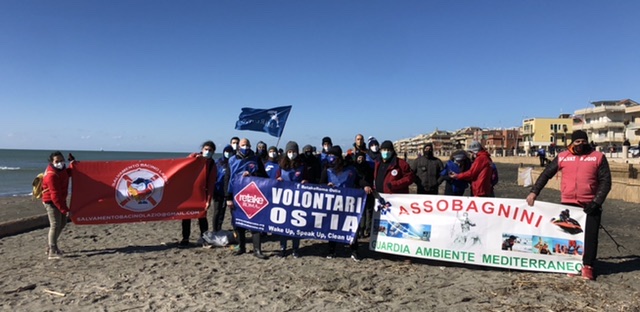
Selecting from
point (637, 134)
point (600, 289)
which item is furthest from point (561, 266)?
point (637, 134)

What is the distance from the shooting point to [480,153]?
6.05 meters

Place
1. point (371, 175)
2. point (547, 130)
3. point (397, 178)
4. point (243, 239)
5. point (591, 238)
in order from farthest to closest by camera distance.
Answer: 1. point (547, 130)
2. point (371, 175)
3. point (243, 239)
4. point (397, 178)
5. point (591, 238)

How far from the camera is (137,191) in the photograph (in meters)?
7.03

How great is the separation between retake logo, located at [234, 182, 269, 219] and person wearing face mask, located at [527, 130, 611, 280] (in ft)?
13.2

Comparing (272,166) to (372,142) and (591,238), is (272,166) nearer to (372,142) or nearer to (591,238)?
(372,142)

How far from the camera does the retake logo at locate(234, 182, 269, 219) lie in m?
6.21

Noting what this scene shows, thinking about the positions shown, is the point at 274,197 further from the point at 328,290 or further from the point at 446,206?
the point at 446,206

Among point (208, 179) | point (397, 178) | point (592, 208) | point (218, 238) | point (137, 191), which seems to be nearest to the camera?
point (592, 208)

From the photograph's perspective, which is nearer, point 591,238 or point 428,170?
point 591,238

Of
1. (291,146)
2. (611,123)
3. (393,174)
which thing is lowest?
(393,174)

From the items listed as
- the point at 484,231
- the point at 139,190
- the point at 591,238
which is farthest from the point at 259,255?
the point at 591,238

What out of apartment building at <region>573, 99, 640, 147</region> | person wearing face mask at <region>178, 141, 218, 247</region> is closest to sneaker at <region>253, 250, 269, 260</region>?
person wearing face mask at <region>178, 141, 218, 247</region>

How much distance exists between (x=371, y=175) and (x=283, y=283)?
322 centimetres

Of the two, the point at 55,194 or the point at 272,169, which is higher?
the point at 272,169
